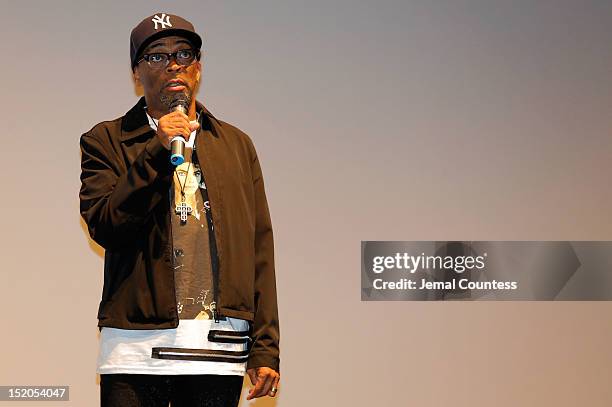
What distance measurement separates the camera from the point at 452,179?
3.91m

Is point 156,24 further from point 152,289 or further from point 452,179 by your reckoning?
point 452,179

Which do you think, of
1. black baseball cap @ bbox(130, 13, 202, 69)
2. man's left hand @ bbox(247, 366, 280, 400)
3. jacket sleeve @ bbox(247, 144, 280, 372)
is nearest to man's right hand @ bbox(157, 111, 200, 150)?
black baseball cap @ bbox(130, 13, 202, 69)

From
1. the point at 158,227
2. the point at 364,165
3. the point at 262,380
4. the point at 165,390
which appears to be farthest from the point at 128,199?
the point at 364,165

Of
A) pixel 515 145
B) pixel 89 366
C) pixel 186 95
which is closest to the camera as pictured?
pixel 186 95

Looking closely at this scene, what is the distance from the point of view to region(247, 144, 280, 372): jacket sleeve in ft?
6.72

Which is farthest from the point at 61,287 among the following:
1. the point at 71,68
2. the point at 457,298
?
the point at 457,298

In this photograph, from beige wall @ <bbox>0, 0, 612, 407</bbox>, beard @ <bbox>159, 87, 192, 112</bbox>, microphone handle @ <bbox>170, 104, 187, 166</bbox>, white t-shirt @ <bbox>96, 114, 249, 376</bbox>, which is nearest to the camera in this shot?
microphone handle @ <bbox>170, 104, 187, 166</bbox>

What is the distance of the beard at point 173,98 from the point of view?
1.99m

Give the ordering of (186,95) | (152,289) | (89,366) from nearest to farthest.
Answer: (152,289), (186,95), (89,366)

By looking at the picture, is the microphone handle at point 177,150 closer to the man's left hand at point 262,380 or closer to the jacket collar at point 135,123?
the jacket collar at point 135,123

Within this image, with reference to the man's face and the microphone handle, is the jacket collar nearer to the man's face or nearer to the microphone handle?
the man's face

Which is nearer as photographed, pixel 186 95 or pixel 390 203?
pixel 186 95

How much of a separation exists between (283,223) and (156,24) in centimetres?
184

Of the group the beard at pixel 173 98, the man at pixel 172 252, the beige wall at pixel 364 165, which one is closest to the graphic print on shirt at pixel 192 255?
the man at pixel 172 252
